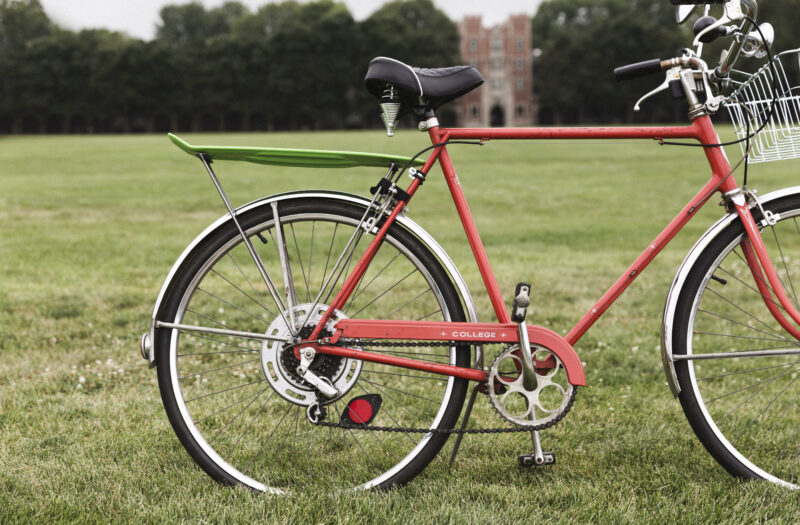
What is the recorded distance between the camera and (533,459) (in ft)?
9.37

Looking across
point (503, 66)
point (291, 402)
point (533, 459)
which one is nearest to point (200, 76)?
point (503, 66)

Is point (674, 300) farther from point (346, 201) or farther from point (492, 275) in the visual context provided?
point (346, 201)

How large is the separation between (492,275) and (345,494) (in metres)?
1.00

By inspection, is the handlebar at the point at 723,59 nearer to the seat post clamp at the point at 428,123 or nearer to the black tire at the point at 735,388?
the black tire at the point at 735,388

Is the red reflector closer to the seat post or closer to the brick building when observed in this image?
the seat post

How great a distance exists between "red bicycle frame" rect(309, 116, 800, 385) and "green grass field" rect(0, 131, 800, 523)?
54 centimetres

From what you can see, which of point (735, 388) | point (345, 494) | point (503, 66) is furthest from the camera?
point (503, 66)

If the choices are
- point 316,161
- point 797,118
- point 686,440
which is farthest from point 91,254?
point 797,118

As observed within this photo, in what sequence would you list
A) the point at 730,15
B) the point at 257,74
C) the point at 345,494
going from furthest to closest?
1. the point at 257,74
2. the point at 345,494
3. the point at 730,15

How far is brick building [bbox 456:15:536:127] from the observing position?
85562 millimetres

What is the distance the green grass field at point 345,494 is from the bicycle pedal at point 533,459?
3.0 inches

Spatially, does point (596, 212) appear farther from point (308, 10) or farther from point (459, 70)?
point (308, 10)

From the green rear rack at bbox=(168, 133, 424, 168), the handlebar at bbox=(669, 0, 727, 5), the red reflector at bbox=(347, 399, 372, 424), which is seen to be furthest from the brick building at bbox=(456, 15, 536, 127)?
the red reflector at bbox=(347, 399, 372, 424)

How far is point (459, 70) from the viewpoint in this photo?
2.64 m
